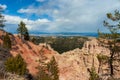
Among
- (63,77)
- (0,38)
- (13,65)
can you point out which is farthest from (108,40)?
(0,38)

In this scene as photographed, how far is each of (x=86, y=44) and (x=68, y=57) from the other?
26.6 metres

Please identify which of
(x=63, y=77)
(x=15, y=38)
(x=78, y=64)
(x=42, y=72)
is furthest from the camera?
(x=15, y=38)

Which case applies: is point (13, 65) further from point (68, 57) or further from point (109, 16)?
point (68, 57)

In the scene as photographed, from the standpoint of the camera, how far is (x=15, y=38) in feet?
432

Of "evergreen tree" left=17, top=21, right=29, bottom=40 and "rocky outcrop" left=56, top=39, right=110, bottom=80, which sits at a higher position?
"evergreen tree" left=17, top=21, right=29, bottom=40

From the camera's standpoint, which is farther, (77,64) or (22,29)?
(22,29)

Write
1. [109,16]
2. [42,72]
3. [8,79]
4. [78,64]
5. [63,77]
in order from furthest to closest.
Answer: [78,64], [63,77], [42,72], [109,16], [8,79]

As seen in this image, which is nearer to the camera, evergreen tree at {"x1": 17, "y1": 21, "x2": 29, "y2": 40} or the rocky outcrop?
the rocky outcrop

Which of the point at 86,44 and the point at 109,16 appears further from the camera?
the point at 86,44

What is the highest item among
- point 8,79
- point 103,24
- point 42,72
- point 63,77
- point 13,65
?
point 103,24

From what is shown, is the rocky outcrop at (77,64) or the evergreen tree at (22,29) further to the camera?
the evergreen tree at (22,29)

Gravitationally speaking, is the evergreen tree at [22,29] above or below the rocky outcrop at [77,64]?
above

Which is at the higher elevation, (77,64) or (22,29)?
(22,29)

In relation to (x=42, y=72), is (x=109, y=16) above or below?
above
